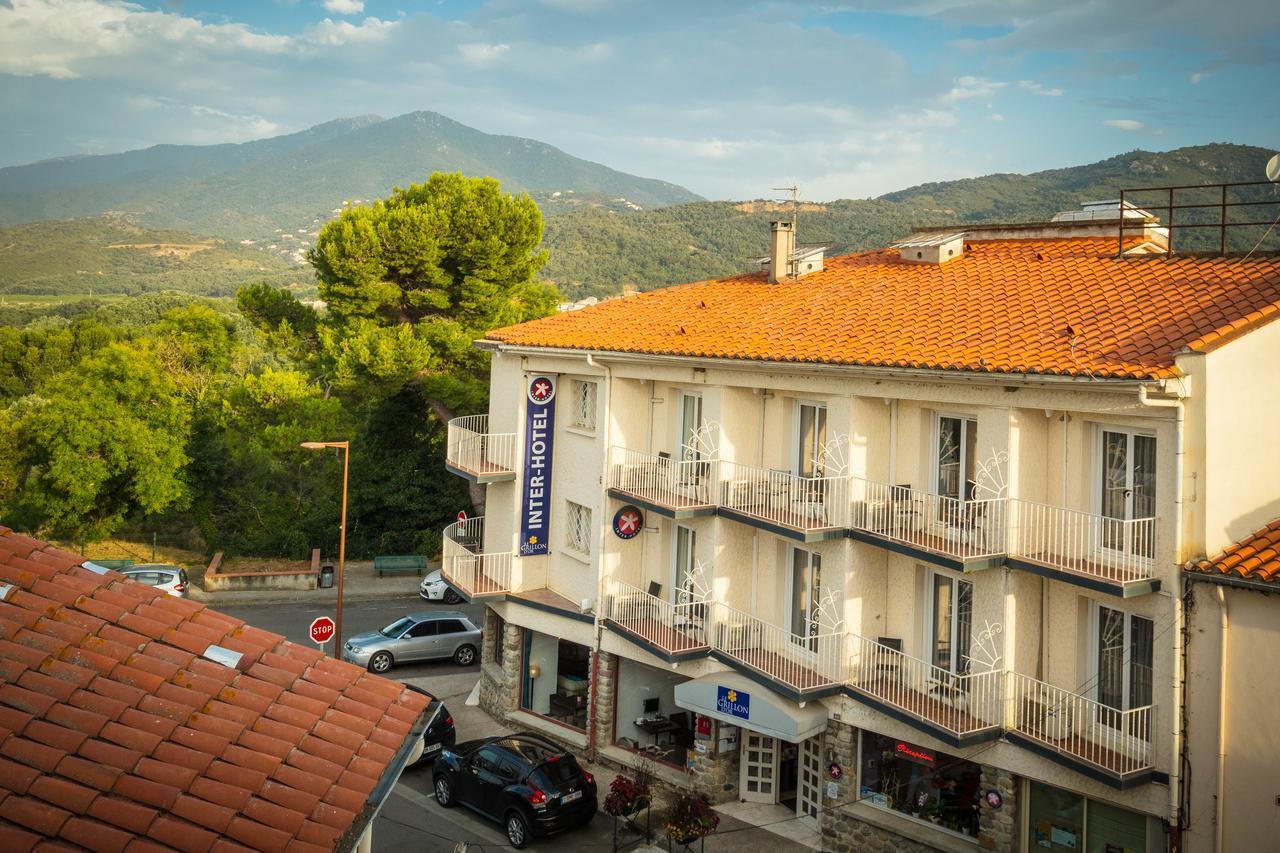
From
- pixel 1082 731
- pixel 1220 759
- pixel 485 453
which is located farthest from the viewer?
pixel 485 453

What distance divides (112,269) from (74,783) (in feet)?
527

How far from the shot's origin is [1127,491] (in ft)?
Result: 44.8

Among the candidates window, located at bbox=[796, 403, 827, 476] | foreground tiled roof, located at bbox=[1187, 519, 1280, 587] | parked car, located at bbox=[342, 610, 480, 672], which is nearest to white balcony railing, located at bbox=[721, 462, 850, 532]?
window, located at bbox=[796, 403, 827, 476]

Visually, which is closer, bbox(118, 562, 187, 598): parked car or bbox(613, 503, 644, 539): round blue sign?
bbox(613, 503, 644, 539): round blue sign

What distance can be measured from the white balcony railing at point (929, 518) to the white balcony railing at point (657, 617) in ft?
12.9

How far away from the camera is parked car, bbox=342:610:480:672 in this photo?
26.8 m

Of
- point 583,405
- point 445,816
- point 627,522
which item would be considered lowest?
point 445,816

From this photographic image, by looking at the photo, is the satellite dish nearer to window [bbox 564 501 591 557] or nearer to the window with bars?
the window with bars

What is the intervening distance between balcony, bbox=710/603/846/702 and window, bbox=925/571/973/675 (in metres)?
1.50

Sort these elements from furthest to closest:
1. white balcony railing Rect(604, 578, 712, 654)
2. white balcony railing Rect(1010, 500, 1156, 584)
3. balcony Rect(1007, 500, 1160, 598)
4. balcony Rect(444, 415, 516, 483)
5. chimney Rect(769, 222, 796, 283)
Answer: balcony Rect(444, 415, 516, 483), chimney Rect(769, 222, 796, 283), white balcony railing Rect(604, 578, 712, 654), white balcony railing Rect(1010, 500, 1156, 584), balcony Rect(1007, 500, 1160, 598)

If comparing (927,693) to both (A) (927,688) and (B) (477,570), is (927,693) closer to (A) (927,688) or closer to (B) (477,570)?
(A) (927,688)

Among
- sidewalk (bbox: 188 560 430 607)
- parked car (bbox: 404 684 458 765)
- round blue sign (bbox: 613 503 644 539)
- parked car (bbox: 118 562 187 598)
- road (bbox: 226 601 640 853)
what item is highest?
round blue sign (bbox: 613 503 644 539)

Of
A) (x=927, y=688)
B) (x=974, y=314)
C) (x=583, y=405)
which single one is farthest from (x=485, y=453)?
(x=927, y=688)

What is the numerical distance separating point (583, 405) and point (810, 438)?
6.08 m
